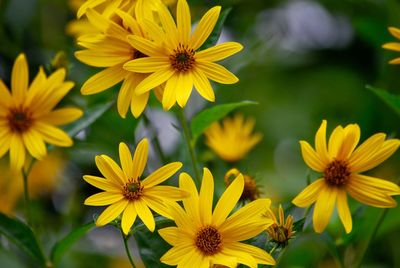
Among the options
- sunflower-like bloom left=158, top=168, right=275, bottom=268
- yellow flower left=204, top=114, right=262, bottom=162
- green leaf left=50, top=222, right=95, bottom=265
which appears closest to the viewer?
sunflower-like bloom left=158, top=168, right=275, bottom=268

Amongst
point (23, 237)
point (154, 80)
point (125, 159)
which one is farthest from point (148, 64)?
point (23, 237)

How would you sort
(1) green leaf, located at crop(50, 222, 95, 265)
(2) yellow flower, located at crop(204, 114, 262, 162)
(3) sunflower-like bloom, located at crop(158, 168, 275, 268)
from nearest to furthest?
(3) sunflower-like bloom, located at crop(158, 168, 275, 268), (1) green leaf, located at crop(50, 222, 95, 265), (2) yellow flower, located at crop(204, 114, 262, 162)

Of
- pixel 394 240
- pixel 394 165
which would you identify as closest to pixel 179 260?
pixel 394 240

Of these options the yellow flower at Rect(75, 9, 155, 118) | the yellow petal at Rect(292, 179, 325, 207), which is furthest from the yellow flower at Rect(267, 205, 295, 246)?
the yellow flower at Rect(75, 9, 155, 118)

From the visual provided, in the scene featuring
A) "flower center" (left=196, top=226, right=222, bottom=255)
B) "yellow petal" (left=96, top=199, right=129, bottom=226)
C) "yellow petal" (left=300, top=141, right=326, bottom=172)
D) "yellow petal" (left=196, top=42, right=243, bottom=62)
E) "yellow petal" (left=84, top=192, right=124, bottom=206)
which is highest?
"yellow petal" (left=196, top=42, right=243, bottom=62)

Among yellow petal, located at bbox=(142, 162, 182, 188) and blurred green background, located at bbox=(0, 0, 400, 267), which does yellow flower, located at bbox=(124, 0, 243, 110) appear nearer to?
yellow petal, located at bbox=(142, 162, 182, 188)

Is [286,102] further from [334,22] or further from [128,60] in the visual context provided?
[128,60]
